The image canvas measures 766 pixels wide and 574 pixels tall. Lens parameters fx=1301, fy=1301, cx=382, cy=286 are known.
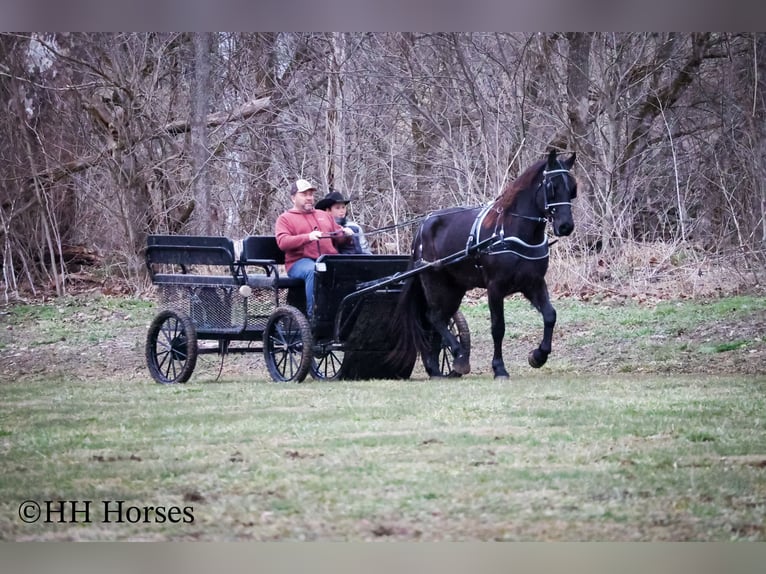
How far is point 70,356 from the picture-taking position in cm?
1205

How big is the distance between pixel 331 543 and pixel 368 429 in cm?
177

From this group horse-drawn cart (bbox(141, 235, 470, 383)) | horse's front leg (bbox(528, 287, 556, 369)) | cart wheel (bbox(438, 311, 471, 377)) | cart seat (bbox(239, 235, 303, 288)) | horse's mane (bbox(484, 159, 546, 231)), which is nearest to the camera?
horse's front leg (bbox(528, 287, 556, 369))

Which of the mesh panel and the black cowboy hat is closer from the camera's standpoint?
the mesh panel

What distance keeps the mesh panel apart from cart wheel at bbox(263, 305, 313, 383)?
6.4 inches

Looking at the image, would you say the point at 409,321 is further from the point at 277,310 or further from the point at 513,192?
the point at 513,192

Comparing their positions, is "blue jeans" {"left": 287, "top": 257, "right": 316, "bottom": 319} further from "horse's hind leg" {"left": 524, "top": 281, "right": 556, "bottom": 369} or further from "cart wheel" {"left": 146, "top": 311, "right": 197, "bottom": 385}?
"horse's hind leg" {"left": 524, "top": 281, "right": 556, "bottom": 369}

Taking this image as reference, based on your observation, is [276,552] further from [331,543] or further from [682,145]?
[682,145]

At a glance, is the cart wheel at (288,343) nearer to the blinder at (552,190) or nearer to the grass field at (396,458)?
the grass field at (396,458)

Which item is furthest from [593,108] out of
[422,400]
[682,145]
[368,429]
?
[368,429]

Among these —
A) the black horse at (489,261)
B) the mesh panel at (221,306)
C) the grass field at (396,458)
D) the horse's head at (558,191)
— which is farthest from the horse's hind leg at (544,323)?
the mesh panel at (221,306)

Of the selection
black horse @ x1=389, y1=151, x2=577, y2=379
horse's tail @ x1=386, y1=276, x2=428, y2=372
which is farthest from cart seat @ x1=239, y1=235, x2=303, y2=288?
black horse @ x1=389, y1=151, x2=577, y2=379

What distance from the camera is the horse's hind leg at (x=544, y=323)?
28.2ft

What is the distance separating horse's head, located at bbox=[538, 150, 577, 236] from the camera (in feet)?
27.9

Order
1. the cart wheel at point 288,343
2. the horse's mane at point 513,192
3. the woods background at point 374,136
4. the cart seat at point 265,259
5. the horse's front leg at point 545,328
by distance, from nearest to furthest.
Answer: the horse's front leg at point 545,328 → the horse's mane at point 513,192 → the cart wheel at point 288,343 → the cart seat at point 265,259 → the woods background at point 374,136
